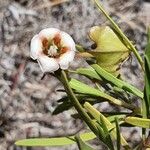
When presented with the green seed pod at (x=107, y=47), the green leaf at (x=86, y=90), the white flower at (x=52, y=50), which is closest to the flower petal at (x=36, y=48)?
the white flower at (x=52, y=50)

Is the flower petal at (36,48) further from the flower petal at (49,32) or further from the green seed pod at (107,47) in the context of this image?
the green seed pod at (107,47)

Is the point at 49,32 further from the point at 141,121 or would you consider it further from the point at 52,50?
the point at 141,121

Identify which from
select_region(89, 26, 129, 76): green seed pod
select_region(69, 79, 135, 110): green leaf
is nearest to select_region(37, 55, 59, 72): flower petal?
select_region(89, 26, 129, 76): green seed pod

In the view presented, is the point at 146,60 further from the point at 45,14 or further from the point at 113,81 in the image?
the point at 45,14

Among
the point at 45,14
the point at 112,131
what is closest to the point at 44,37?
the point at 112,131

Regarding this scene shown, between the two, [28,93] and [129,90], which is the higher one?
[129,90]

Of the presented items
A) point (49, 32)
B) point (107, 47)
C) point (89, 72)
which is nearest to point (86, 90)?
point (89, 72)

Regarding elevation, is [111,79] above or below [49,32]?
below
